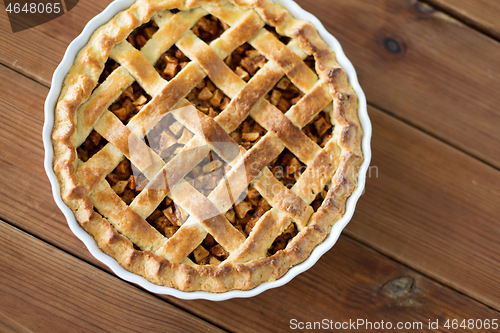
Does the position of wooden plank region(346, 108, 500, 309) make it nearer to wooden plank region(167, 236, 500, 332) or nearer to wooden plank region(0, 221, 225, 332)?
wooden plank region(167, 236, 500, 332)

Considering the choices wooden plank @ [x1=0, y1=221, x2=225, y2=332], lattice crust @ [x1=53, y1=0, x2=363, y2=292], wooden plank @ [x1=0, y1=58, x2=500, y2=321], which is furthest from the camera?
wooden plank @ [x1=0, y1=58, x2=500, y2=321]

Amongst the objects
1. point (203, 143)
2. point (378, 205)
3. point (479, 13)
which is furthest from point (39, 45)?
point (479, 13)

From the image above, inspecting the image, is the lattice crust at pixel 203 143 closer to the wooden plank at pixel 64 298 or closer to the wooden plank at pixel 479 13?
the wooden plank at pixel 64 298

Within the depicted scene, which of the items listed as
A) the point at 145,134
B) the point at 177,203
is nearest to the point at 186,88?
the point at 145,134

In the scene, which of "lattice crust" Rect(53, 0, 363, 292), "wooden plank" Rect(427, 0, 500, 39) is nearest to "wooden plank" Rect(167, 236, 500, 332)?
"lattice crust" Rect(53, 0, 363, 292)

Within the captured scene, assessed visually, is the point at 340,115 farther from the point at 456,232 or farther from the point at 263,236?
the point at 456,232

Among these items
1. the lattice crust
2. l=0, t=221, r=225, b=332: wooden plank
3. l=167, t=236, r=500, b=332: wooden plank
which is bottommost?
l=167, t=236, r=500, b=332: wooden plank

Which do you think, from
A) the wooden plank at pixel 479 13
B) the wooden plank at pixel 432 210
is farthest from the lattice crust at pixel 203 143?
the wooden plank at pixel 479 13

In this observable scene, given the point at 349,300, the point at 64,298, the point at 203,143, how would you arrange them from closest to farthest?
the point at 203,143 → the point at 64,298 → the point at 349,300

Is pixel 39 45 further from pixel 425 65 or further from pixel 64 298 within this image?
pixel 425 65
